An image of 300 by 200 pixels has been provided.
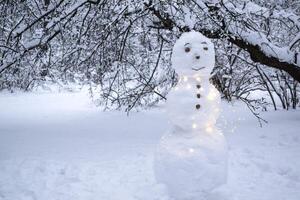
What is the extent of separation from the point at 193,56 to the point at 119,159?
243cm

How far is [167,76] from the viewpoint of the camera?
32.1 ft

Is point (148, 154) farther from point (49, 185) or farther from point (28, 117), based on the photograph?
point (28, 117)

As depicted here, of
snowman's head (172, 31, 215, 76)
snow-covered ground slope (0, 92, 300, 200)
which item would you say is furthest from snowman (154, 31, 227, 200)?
snow-covered ground slope (0, 92, 300, 200)

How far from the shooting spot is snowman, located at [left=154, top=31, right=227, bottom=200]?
14.5 feet


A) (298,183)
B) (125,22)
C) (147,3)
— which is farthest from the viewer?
(125,22)

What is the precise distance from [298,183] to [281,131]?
2.32 meters

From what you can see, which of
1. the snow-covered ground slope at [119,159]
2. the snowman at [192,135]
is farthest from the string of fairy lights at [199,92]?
the snow-covered ground slope at [119,159]

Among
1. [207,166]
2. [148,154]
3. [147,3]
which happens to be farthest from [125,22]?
[207,166]

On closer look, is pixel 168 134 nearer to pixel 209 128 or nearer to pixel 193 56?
pixel 209 128

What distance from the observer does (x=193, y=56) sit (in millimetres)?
4504

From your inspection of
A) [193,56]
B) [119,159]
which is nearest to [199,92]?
[193,56]

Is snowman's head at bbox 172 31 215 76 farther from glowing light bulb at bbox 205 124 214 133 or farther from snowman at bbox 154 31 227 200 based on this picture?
glowing light bulb at bbox 205 124 214 133

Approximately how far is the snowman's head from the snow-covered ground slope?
1.61 meters

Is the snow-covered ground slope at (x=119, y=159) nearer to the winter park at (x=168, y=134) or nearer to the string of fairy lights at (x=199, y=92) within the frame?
the winter park at (x=168, y=134)
